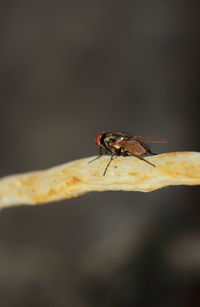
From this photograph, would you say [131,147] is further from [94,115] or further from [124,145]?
[94,115]

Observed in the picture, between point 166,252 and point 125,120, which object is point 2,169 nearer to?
point 125,120

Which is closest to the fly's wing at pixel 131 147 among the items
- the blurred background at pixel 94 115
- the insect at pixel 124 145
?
the insect at pixel 124 145

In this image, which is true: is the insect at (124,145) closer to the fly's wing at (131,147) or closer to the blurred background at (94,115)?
the fly's wing at (131,147)

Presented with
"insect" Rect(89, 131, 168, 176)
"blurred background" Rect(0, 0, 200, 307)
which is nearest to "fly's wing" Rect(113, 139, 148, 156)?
"insect" Rect(89, 131, 168, 176)

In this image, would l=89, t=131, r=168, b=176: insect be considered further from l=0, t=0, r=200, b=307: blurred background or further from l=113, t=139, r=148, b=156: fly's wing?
l=0, t=0, r=200, b=307: blurred background

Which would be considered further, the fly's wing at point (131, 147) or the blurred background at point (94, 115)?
the blurred background at point (94, 115)
